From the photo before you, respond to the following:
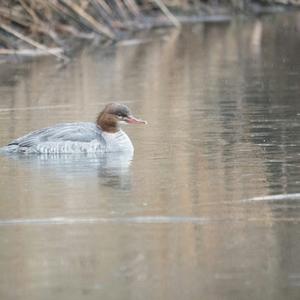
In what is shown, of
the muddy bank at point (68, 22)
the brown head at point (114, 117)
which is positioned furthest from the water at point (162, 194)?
the muddy bank at point (68, 22)

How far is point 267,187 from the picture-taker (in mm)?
11359

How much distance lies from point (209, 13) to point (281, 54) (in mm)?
9926

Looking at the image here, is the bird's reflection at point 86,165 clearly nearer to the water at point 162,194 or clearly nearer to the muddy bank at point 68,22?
the water at point 162,194

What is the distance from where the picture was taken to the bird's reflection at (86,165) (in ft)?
39.9

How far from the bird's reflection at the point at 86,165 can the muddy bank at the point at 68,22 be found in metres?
10.4

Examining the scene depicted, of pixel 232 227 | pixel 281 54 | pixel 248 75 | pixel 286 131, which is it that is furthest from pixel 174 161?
pixel 281 54

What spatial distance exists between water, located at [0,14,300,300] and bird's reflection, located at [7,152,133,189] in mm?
19

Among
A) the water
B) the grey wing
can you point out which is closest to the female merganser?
the grey wing

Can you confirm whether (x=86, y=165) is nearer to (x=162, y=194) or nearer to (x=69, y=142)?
(x=69, y=142)

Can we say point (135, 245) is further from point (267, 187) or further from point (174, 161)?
point (174, 161)

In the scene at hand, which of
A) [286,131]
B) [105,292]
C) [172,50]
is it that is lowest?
[105,292]

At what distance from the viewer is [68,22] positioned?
27844 mm

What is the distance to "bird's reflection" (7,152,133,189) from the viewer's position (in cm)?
1217

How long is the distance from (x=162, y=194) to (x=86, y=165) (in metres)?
2.04
